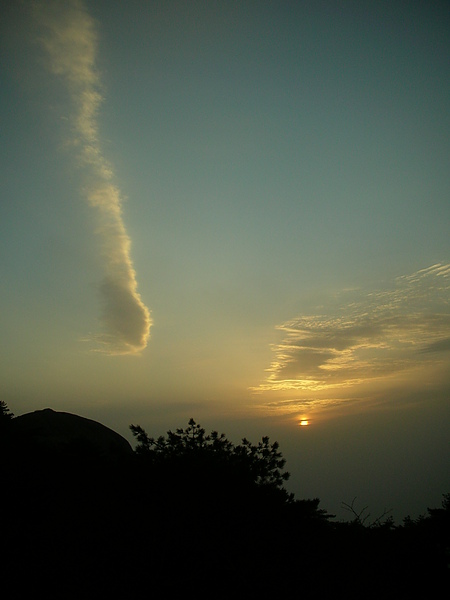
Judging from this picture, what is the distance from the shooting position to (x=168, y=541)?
7176mm

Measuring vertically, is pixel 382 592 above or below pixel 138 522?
below

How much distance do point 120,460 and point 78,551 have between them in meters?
3.77

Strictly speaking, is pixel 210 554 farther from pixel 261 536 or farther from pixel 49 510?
pixel 49 510

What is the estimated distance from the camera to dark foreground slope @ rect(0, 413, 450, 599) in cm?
637

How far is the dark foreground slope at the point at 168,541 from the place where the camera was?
637 cm

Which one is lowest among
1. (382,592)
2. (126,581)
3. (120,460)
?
(382,592)

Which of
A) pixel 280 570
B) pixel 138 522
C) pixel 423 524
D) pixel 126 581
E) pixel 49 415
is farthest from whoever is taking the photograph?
pixel 49 415

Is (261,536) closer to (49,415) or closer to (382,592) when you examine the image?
(382,592)

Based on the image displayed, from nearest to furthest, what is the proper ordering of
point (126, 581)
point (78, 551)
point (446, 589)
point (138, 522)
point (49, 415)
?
point (126, 581), point (78, 551), point (138, 522), point (446, 589), point (49, 415)

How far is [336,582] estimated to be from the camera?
24.3ft

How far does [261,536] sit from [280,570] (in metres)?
0.90

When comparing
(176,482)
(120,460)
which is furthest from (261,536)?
(120,460)

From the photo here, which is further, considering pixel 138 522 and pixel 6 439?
pixel 6 439

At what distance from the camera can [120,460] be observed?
1049 cm
